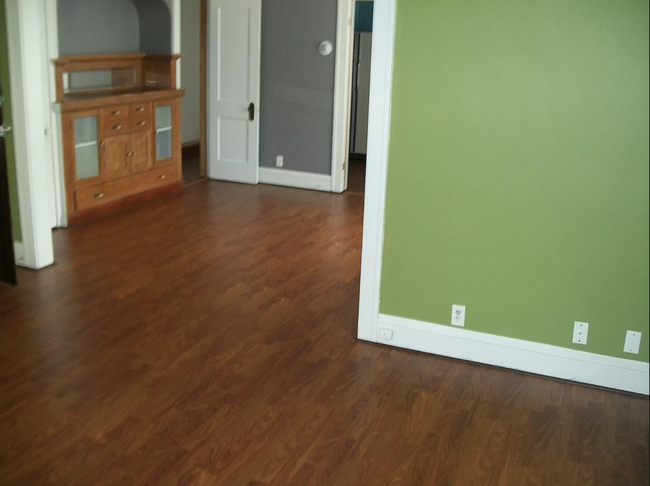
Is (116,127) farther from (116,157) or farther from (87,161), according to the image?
(87,161)

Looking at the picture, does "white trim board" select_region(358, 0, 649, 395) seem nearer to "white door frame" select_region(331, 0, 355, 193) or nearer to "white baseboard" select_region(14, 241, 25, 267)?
"white baseboard" select_region(14, 241, 25, 267)

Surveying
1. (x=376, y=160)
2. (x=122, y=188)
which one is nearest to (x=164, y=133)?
(x=122, y=188)

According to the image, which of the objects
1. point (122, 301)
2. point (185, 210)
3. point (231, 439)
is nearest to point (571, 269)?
point (231, 439)

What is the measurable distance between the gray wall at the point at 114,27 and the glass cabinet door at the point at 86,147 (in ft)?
3.34

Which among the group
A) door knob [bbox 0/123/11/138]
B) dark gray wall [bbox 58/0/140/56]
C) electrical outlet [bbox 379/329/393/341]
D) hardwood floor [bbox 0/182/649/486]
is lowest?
hardwood floor [bbox 0/182/649/486]

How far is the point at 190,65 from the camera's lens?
8.88 metres

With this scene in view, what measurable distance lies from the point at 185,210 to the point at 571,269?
395cm

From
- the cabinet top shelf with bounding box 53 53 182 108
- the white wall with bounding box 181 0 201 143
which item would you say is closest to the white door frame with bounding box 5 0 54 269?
the cabinet top shelf with bounding box 53 53 182 108

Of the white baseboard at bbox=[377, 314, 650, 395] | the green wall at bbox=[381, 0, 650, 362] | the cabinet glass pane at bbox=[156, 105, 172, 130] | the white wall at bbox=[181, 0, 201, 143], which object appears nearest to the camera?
the green wall at bbox=[381, 0, 650, 362]

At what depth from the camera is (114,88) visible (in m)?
6.79

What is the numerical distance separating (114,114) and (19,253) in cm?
179

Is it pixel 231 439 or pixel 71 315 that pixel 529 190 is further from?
pixel 71 315

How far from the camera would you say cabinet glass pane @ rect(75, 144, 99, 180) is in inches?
230

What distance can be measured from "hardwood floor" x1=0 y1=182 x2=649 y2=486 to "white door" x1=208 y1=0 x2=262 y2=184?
9.18 feet
